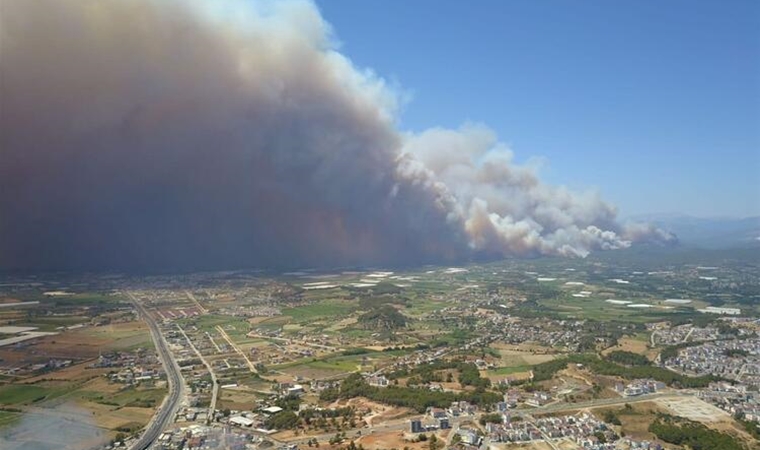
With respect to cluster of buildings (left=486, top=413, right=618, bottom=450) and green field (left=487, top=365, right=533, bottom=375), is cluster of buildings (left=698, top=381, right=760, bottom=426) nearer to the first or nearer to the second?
cluster of buildings (left=486, top=413, right=618, bottom=450)

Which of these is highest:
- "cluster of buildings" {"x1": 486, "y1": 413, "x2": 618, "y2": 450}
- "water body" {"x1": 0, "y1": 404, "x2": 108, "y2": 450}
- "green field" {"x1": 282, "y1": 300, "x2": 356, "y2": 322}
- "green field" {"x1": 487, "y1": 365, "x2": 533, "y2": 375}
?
"green field" {"x1": 282, "y1": 300, "x2": 356, "y2": 322}

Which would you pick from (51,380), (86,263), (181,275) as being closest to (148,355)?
(51,380)

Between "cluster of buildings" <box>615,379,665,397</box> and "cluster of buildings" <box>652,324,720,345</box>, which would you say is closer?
"cluster of buildings" <box>615,379,665,397</box>

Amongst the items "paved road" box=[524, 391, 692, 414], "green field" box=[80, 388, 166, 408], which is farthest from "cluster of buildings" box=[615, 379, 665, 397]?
"green field" box=[80, 388, 166, 408]

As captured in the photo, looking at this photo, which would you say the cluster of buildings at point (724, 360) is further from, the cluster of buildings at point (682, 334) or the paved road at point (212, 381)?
the paved road at point (212, 381)

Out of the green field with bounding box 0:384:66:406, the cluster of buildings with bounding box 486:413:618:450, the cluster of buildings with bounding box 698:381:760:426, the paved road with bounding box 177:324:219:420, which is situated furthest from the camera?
the green field with bounding box 0:384:66:406

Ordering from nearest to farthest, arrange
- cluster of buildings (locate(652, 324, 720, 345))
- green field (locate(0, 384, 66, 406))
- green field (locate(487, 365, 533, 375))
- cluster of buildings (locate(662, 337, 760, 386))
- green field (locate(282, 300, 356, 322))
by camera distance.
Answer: green field (locate(0, 384, 66, 406)) < cluster of buildings (locate(662, 337, 760, 386)) < green field (locate(487, 365, 533, 375)) < cluster of buildings (locate(652, 324, 720, 345)) < green field (locate(282, 300, 356, 322))

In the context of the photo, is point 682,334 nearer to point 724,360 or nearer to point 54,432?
point 724,360

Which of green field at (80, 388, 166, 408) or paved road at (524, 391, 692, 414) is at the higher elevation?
green field at (80, 388, 166, 408)
